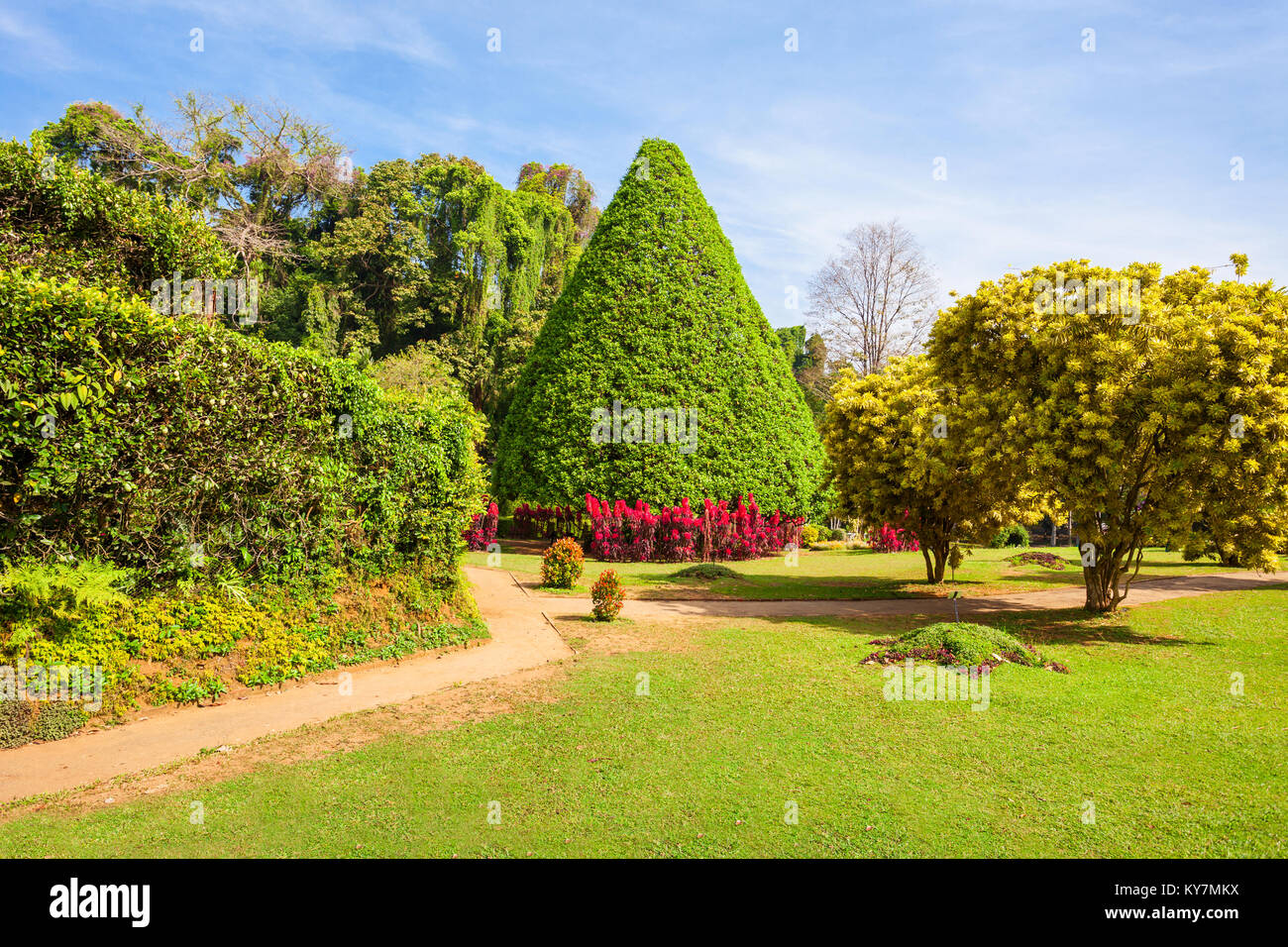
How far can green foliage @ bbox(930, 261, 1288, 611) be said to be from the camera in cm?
961

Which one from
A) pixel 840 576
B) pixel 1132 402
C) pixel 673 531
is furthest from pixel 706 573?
pixel 1132 402

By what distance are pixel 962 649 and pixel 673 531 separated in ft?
42.5

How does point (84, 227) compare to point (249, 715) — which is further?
point (84, 227)

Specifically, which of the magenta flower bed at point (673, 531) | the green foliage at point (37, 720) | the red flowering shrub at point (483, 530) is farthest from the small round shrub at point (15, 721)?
the red flowering shrub at point (483, 530)

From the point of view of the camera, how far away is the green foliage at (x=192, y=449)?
6418 mm

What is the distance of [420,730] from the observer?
6598mm

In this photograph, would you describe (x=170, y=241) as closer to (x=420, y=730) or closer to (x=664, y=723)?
(x=420, y=730)

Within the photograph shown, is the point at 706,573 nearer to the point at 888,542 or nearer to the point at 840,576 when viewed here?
the point at 840,576

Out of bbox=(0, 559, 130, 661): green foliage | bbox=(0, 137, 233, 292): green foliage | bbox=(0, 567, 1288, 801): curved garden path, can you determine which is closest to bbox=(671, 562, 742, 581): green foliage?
bbox=(0, 567, 1288, 801): curved garden path

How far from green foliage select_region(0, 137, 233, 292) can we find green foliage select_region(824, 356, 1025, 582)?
1297 centimetres

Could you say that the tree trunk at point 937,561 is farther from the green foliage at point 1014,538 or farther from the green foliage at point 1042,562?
the green foliage at point 1014,538

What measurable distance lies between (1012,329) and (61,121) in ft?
154

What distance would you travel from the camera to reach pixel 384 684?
26.6 feet

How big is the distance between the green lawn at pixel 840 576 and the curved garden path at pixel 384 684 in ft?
3.13
